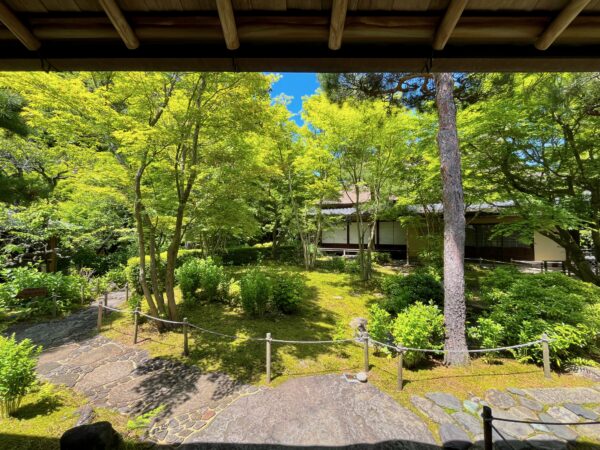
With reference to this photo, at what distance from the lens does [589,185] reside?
7242mm

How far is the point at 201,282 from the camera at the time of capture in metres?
8.89

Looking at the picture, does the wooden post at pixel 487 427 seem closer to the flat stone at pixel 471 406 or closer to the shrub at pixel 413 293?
the flat stone at pixel 471 406

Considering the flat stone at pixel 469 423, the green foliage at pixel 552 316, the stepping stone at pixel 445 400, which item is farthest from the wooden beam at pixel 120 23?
the green foliage at pixel 552 316

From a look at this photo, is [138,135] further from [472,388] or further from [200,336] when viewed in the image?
[472,388]

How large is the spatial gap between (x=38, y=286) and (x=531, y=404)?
12292 millimetres

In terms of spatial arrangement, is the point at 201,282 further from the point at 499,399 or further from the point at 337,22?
the point at 337,22

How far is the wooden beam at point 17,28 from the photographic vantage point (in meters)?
1.41

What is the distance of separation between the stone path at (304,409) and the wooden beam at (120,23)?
4209mm

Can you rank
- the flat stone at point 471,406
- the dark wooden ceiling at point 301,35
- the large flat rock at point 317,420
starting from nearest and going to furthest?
the dark wooden ceiling at point 301,35 → the large flat rock at point 317,420 → the flat stone at point 471,406

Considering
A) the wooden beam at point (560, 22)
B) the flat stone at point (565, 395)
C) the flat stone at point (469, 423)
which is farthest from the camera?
the flat stone at point (565, 395)

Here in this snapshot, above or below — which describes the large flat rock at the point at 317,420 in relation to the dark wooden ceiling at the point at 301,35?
below

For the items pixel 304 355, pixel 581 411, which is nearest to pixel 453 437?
pixel 581 411

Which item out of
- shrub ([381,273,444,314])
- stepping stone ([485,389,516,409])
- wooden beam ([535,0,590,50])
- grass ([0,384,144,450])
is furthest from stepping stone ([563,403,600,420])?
grass ([0,384,144,450])

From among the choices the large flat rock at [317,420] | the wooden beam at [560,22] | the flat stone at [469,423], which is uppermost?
the wooden beam at [560,22]
